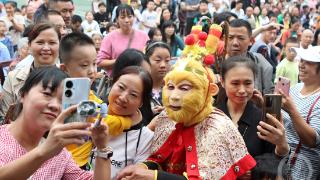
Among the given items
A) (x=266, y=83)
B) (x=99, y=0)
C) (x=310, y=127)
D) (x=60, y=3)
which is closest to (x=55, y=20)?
(x=60, y=3)

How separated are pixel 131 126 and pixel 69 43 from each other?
3.05 ft

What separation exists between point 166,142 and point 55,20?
84.1 inches

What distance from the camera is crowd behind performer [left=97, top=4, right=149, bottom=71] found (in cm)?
529

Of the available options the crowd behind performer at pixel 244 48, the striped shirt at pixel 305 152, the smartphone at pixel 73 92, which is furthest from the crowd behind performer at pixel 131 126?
the crowd behind performer at pixel 244 48

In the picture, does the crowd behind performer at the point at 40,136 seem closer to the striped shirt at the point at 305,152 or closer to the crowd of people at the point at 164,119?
the crowd of people at the point at 164,119

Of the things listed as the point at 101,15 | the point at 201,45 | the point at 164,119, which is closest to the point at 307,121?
the point at 201,45

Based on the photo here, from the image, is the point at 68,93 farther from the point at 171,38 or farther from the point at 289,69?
the point at 171,38

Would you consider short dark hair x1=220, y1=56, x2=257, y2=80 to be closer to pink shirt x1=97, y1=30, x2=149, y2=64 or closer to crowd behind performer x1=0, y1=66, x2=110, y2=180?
crowd behind performer x1=0, y1=66, x2=110, y2=180

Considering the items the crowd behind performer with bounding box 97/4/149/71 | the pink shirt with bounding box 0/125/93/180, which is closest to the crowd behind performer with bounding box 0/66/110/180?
the pink shirt with bounding box 0/125/93/180

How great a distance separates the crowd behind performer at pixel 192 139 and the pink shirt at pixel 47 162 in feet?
1.10

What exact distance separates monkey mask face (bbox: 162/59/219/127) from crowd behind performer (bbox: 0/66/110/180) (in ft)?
1.66

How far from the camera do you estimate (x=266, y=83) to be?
4.41 metres

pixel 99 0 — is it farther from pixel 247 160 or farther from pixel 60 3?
pixel 247 160

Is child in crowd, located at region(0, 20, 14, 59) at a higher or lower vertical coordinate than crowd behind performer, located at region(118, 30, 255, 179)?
lower
